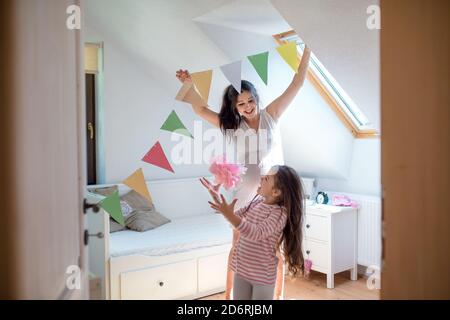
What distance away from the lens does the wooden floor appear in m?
2.14

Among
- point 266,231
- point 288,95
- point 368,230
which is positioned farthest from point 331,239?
point 266,231

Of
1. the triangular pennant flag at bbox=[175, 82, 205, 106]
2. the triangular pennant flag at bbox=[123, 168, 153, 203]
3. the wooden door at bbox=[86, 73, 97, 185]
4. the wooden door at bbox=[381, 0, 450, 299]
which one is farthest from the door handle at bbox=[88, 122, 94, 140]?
the wooden door at bbox=[381, 0, 450, 299]

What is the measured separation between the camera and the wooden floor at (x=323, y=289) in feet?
7.01

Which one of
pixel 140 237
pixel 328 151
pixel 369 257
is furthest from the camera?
pixel 328 151

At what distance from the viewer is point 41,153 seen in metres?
0.82

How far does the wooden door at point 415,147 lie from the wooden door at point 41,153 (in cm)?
81

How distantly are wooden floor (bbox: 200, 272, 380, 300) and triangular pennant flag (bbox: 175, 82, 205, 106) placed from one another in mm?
1132

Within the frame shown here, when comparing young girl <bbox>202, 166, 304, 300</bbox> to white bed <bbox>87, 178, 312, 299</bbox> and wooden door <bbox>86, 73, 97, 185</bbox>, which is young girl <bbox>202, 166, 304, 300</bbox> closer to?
white bed <bbox>87, 178, 312, 299</bbox>

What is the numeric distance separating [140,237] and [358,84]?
1.57m

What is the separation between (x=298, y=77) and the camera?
171 centimetres

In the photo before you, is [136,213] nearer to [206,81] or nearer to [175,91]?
[175,91]

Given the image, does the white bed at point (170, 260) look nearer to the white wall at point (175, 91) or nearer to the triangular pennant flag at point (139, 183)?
the triangular pennant flag at point (139, 183)
